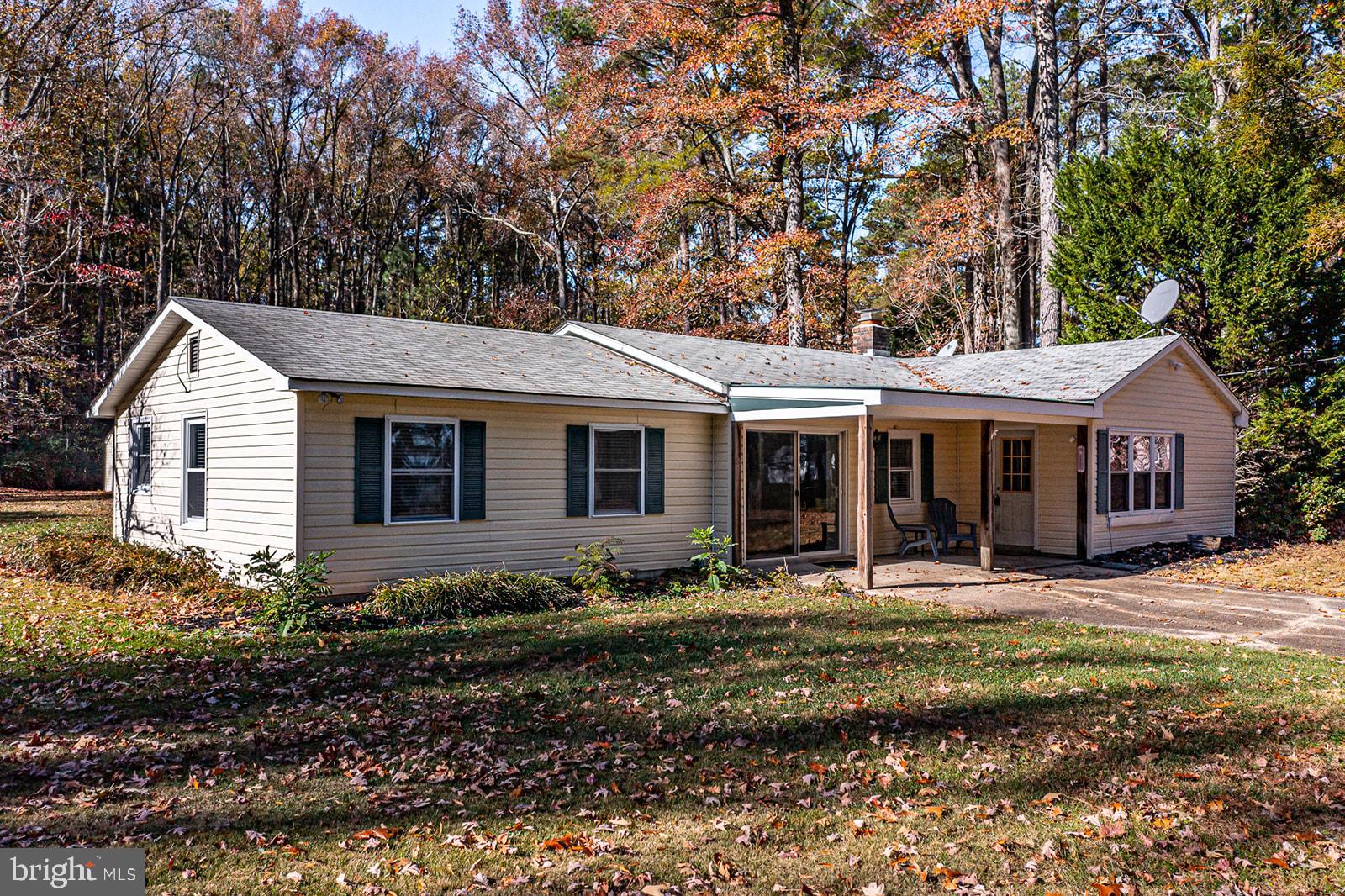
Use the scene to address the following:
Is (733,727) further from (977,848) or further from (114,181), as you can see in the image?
(114,181)

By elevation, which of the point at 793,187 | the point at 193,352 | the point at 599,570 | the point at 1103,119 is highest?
the point at 1103,119

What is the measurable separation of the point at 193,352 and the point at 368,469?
4.07m

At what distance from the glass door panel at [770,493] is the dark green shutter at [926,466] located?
298cm

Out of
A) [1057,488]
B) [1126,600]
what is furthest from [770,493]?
[1057,488]

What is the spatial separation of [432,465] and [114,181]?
66.6 feet

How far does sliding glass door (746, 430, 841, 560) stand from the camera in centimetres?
1342

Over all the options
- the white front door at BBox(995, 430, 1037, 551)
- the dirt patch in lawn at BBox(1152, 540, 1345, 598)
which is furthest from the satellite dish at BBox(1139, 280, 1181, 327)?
the dirt patch in lawn at BBox(1152, 540, 1345, 598)

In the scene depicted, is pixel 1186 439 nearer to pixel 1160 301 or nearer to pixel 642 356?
pixel 1160 301

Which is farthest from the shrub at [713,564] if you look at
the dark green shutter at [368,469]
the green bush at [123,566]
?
the green bush at [123,566]

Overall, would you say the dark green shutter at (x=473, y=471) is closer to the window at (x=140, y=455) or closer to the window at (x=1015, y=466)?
the window at (x=140, y=455)

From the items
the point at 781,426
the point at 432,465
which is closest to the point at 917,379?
the point at 781,426

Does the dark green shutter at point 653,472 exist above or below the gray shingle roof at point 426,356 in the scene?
below

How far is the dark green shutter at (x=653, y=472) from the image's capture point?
40.9 feet

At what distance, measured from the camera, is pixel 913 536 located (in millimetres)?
14969
